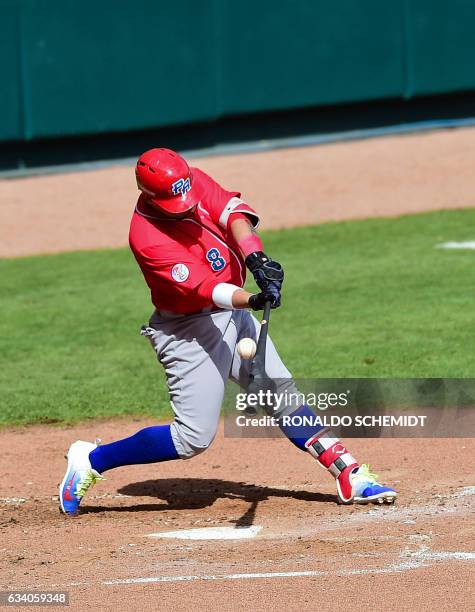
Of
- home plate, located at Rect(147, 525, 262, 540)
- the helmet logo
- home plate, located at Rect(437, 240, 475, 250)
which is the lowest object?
home plate, located at Rect(437, 240, 475, 250)

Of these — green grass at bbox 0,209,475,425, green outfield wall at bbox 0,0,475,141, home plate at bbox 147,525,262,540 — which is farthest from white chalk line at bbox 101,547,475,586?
green outfield wall at bbox 0,0,475,141

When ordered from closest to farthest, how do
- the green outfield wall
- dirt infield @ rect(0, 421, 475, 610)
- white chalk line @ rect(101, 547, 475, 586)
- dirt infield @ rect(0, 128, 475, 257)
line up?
dirt infield @ rect(0, 421, 475, 610) → white chalk line @ rect(101, 547, 475, 586) → dirt infield @ rect(0, 128, 475, 257) → the green outfield wall

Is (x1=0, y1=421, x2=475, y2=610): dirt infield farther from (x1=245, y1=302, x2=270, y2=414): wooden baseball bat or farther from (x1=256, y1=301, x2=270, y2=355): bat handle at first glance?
(x1=256, y1=301, x2=270, y2=355): bat handle

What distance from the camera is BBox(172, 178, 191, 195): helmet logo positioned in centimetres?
527

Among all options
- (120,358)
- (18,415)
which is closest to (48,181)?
(120,358)

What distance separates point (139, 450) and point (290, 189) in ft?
29.1

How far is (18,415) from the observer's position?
24.3 ft

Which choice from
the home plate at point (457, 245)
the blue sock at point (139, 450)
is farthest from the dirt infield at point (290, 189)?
the blue sock at point (139, 450)

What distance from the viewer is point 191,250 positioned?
212 inches

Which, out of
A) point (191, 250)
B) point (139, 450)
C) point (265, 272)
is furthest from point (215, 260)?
point (139, 450)

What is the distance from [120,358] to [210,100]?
24.8ft

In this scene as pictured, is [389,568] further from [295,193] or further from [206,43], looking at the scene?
[206,43]

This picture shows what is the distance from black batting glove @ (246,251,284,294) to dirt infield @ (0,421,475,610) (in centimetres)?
106

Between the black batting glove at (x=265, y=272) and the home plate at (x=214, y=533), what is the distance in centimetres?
105
